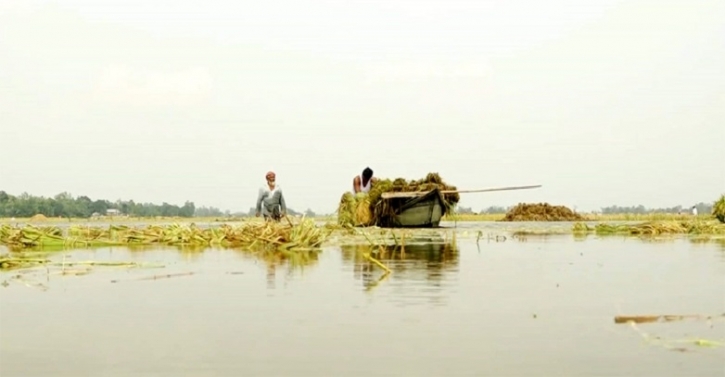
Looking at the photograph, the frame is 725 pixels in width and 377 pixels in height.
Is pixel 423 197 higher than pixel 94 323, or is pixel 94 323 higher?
pixel 423 197

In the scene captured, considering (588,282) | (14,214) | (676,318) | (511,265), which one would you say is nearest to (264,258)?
(511,265)

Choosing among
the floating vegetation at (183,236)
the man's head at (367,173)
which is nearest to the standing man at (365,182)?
the man's head at (367,173)

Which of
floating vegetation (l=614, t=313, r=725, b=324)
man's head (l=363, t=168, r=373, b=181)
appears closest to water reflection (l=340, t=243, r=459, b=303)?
floating vegetation (l=614, t=313, r=725, b=324)

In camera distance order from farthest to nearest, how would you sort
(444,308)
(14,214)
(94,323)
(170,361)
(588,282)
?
1. (14,214)
2. (588,282)
3. (444,308)
4. (94,323)
5. (170,361)

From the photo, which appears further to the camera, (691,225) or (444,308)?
(691,225)

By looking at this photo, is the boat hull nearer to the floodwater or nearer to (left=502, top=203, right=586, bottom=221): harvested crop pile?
the floodwater

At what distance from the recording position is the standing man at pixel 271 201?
17.8 metres

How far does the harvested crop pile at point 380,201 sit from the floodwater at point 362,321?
55.9 ft

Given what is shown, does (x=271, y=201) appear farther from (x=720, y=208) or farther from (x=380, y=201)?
(x=720, y=208)

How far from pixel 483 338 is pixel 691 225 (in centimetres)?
2202

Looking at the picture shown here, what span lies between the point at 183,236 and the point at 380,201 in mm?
11512

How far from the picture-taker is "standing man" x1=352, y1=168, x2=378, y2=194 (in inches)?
1159

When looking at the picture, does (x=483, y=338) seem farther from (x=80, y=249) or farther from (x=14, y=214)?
(x=14, y=214)

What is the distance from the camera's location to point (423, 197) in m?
28.1
